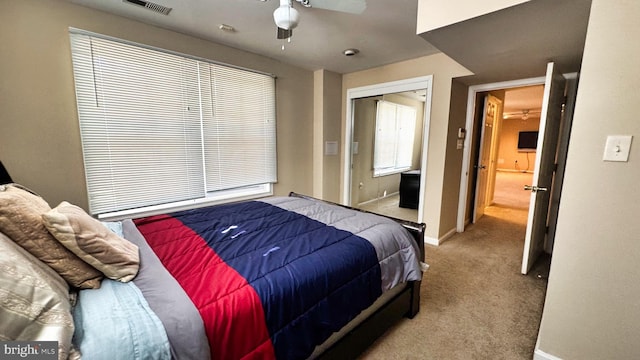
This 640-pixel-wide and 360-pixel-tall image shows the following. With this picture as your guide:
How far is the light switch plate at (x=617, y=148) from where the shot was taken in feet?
3.99

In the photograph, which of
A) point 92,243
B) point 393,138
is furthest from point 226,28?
point 393,138

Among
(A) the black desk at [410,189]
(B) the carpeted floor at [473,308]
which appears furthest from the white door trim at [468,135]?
(A) the black desk at [410,189]

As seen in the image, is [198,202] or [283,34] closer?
[283,34]

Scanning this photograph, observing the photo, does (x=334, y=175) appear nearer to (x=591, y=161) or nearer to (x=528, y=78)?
(x=528, y=78)

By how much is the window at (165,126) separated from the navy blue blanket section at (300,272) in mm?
1078

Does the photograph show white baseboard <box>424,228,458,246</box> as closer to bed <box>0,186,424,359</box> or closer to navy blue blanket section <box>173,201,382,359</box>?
bed <box>0,186,424,359</box>

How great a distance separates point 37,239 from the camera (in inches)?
38.6

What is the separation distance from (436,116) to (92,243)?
11.0 feet

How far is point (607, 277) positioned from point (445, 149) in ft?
6.79

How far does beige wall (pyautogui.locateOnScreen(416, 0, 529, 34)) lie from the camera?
146cm

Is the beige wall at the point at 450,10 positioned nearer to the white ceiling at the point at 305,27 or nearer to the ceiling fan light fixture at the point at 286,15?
the white ceiling at the point at 305,27

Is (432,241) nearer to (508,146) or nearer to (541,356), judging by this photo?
(541,356)

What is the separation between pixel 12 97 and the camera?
1954 millimetres

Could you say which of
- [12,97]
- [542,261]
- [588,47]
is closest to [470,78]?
[588,47]
